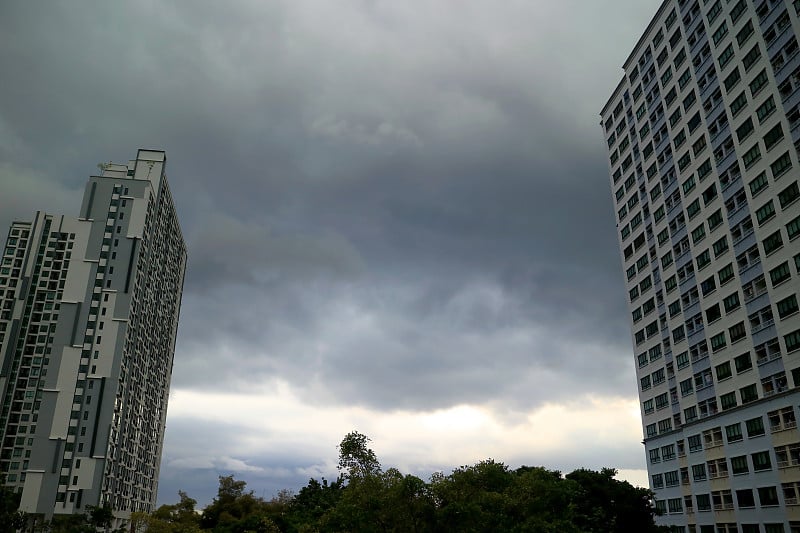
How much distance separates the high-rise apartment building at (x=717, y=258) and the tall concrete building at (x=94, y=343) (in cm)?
8000

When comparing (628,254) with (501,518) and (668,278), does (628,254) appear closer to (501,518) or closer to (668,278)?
(668,278)

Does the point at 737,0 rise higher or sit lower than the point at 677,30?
lower

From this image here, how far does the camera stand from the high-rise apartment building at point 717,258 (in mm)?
58375

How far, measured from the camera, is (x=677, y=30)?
262 feet

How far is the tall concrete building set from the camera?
87.9 metres

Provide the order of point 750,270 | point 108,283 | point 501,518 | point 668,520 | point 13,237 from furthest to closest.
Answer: point 13,237
point 108,283
point 668,520
point 750,270
point 501,518

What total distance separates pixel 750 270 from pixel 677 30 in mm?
35828

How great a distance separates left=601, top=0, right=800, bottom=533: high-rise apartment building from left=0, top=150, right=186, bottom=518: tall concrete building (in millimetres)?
79996

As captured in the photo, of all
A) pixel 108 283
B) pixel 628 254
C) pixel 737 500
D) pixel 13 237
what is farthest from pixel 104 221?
pixel 737 500

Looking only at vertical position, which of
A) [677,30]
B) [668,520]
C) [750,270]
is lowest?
[668,520]

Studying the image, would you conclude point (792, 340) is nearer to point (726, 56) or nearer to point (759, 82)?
point (759, 82)

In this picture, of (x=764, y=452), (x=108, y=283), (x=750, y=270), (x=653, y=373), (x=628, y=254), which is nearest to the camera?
(x=764, y=452)

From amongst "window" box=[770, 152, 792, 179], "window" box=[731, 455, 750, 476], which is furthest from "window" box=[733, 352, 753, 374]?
"window" box=[770, 152, 792, 179]

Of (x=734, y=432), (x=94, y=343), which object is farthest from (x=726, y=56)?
(x=94, y=343)
